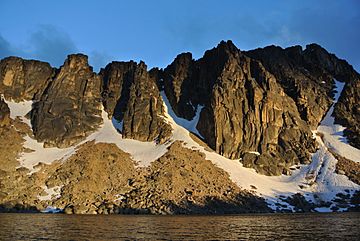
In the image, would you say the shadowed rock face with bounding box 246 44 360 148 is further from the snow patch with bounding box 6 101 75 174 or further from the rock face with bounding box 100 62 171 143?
the snow patch with bounding box 6 101 75 174

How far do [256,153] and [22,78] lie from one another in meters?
94.3

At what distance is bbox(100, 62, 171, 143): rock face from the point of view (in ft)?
432

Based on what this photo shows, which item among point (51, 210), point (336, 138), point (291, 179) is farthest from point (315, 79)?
point (51, 210)

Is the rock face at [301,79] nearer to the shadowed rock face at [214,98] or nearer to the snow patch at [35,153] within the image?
the shadowed rock face at [214,98]

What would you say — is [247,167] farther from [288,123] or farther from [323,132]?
[323,132]

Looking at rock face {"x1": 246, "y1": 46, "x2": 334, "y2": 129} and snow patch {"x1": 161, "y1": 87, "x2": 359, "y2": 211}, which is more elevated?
rock face {"x1": 246, "y1": 46, "x2": 334, "y2": 129}

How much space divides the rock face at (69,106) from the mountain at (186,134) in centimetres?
45

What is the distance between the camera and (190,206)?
8950cm

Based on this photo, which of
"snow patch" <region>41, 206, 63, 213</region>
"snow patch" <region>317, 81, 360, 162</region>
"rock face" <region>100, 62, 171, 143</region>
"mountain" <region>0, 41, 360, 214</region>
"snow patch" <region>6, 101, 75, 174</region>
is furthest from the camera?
"rock face" <region>100, 62, 171, 143</region>

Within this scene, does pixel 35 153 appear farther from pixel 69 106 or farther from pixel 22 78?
pixel 22 78

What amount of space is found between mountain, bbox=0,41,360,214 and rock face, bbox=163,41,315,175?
0.38 meters

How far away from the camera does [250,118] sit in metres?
135

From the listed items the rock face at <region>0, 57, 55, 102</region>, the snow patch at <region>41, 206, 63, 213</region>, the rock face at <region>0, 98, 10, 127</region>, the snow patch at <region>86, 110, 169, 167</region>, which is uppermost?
the rock face at <region>0, 57, 55, 102</region>

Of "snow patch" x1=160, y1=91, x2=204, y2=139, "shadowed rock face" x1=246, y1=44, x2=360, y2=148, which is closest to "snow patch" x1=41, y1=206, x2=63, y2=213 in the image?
"snow patch" x1=160, y1=91, x2=204, y2=139
